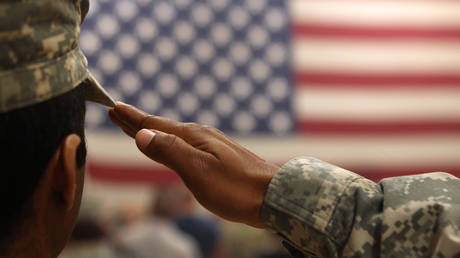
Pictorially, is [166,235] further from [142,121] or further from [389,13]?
[142,121]

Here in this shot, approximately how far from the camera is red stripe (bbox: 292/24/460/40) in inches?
120

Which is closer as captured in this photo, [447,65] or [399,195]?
[399,195]

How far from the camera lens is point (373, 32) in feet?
10.3

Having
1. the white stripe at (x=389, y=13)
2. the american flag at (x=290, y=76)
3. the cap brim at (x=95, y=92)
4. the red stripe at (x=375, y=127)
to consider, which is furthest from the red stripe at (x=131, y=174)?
the cap brim at (x=95, y=92)

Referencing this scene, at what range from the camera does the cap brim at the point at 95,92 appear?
0.68 metres

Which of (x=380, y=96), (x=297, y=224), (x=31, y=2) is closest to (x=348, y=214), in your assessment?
(x=297, y=224)

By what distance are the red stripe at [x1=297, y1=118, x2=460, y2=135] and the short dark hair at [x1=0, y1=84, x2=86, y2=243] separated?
99.7 inches

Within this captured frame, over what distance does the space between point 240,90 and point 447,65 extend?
133cm

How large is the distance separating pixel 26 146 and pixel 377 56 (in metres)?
2.87

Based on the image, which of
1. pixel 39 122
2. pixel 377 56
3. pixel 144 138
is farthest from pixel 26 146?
pixel 377 56

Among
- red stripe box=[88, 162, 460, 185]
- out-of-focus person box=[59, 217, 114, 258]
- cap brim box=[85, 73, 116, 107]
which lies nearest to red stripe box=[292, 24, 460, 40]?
red stripe box=[88, 162, 460, 185]

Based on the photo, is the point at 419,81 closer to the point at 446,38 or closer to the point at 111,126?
the point at 446,38

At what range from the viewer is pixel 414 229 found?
0.60 metres

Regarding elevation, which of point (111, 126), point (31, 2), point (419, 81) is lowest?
point (111, 126)
